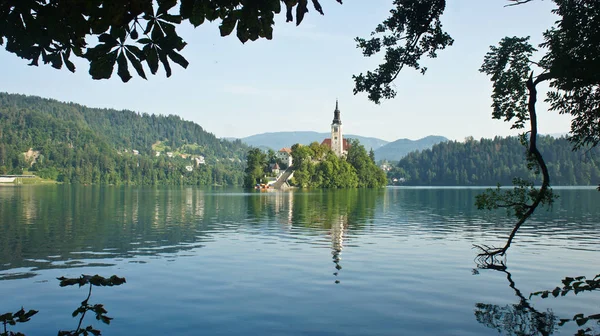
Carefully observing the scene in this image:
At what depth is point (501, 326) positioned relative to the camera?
13.5 meters

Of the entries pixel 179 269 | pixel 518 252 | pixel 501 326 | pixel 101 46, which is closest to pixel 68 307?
pixel 179 269

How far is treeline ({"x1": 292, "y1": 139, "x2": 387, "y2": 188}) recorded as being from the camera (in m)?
170

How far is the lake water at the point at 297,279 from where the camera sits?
13.9 metres

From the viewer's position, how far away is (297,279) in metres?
19.8

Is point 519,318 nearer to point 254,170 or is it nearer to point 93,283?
point 93,283

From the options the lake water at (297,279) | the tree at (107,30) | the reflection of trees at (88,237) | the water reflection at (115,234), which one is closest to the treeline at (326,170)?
the water reflection at (115,234)

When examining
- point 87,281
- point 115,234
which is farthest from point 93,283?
point 115,234

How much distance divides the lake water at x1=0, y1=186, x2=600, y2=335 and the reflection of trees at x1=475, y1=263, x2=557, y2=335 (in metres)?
0.05

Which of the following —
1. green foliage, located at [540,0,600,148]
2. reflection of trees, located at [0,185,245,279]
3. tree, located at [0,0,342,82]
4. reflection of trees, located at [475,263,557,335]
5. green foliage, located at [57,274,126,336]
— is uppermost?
green foliage, located at [540,0,600,148]

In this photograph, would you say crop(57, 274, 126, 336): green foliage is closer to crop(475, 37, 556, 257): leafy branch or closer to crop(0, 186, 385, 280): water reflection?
crop(475, 37, 556, 257): leafy branch

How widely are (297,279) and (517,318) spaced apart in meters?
8.06

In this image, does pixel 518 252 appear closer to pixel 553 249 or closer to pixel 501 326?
pixel 553 249

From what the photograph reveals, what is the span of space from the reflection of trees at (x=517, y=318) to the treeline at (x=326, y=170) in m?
151

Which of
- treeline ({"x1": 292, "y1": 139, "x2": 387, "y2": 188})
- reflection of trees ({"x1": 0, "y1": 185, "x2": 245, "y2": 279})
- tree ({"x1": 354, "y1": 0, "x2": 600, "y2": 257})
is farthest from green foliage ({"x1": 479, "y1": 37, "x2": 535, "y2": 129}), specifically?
treeline ({"x1": 292, "y1": 139, "x2": 387, "y2": 188})
